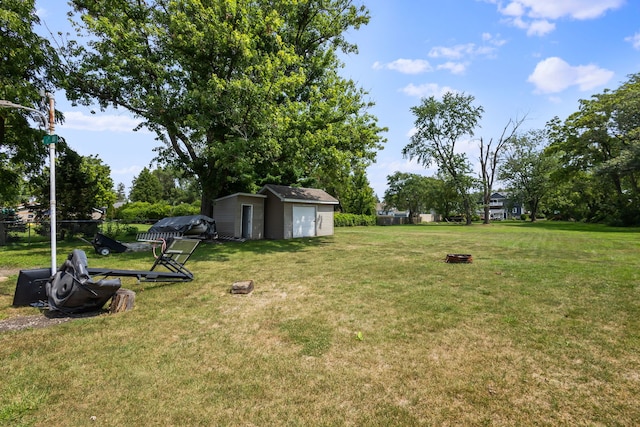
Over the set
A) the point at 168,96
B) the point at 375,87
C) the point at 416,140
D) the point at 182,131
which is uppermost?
the point at 416,140

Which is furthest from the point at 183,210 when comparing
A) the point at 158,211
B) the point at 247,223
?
the point at 247,223

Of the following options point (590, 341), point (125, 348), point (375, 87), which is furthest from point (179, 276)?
point (375, 87)

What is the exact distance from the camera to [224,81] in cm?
1139

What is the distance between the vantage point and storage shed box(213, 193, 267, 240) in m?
16.6

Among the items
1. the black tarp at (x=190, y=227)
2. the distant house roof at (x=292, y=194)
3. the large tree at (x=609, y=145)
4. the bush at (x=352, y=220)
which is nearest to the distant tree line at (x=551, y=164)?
the large tree at (x=609, y=145)

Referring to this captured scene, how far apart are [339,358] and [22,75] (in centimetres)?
1540

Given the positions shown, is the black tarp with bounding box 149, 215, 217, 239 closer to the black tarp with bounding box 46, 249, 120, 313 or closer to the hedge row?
the black tarp with bounding box 46, 249, 120, 313

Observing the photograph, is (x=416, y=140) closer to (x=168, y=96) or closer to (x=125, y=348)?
(x=168, y=96)

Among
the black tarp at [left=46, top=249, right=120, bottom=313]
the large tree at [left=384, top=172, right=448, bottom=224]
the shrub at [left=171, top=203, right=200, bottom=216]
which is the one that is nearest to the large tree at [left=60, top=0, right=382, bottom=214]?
the black tarp at [left=46, top=249, right=120, bottom=313]

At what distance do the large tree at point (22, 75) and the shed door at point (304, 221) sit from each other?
12.0m

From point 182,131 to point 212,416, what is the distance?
44.9 ft

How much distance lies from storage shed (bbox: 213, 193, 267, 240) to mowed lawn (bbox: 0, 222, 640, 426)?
10.3 meters

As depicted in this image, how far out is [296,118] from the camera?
500 inches

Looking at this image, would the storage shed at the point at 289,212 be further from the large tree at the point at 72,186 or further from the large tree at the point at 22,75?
the large tree at the point at 22,75
